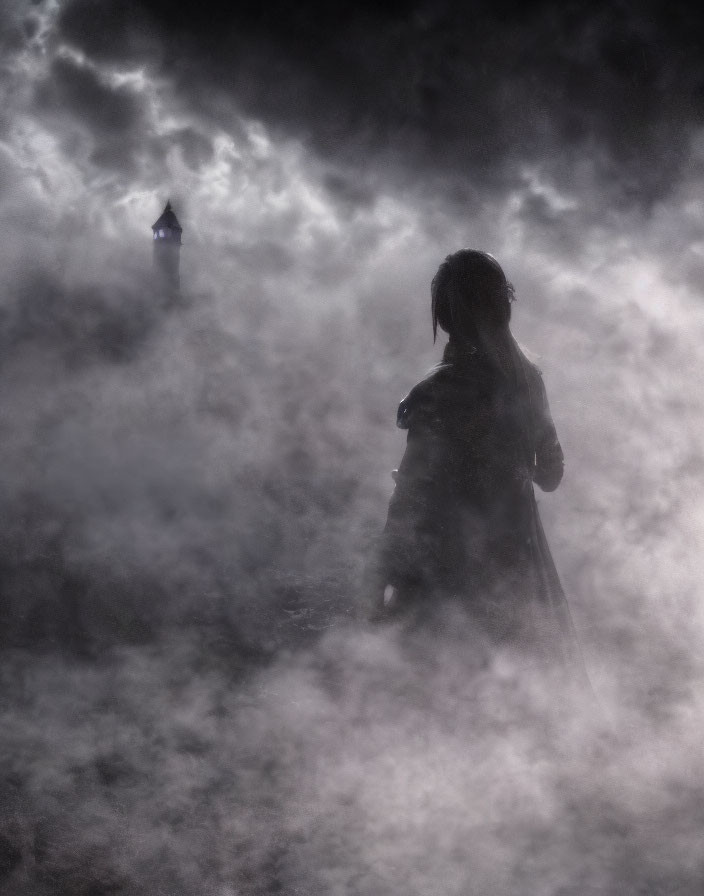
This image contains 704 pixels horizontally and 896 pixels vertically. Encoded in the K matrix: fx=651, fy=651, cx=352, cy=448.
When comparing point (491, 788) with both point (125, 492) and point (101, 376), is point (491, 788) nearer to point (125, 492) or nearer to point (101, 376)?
point (125, 492)

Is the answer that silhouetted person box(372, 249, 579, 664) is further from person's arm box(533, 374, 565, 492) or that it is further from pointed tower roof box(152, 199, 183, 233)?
pointed tower roof box(152, 199, 183, 233)

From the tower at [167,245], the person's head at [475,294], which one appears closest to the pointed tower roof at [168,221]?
the tower at [167,245]

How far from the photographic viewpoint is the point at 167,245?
37.8 m

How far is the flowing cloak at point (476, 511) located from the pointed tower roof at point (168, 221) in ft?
130

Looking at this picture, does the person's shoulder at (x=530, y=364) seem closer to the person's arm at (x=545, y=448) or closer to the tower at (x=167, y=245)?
the person's arm at (x=545, y=448)

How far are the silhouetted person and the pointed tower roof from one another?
129 feet

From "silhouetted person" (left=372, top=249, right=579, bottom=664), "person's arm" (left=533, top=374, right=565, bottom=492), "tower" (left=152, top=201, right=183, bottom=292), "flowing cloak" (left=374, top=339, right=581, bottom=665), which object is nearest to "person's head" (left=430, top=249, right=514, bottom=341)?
"silhouetted person" (left=372, top=249, right=579, bottom=664)

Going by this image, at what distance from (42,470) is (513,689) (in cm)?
1705

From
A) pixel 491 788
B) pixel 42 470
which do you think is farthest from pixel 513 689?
pixel 42 470

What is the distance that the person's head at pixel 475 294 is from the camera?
237cm

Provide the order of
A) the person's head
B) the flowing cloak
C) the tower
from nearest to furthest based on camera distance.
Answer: the flowing cloak
the person's head
the tower

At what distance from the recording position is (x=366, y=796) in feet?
8.60

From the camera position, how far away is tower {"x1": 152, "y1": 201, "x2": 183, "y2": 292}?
3691 cm

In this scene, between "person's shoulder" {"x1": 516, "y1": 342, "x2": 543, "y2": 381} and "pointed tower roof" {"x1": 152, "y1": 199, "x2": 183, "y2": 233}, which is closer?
"person's shoulder" {"x1": 516, "y1": 342, "x2": 543, "y2": 381}
